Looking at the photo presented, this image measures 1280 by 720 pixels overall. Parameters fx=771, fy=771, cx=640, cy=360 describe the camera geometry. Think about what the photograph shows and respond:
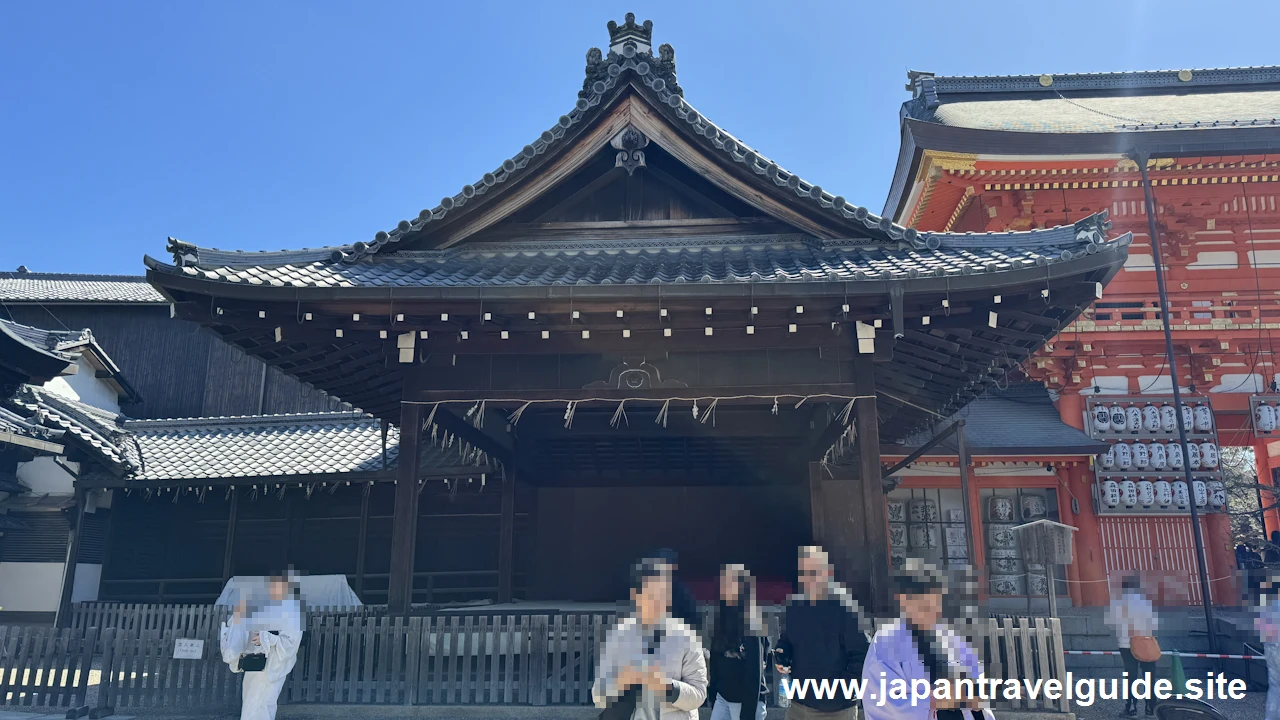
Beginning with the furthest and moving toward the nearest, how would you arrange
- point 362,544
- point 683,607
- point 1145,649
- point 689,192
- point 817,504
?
point 362,544, point 817,504, point 689,192, point 1145,649, point 683,607

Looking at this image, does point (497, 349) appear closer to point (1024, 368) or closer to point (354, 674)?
point (354, 674)

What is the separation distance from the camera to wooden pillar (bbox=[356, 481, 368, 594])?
1336 centimetres

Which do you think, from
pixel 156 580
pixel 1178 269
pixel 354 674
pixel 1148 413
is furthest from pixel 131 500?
pixel 1178 269

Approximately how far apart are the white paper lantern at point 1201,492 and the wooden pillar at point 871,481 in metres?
7.78

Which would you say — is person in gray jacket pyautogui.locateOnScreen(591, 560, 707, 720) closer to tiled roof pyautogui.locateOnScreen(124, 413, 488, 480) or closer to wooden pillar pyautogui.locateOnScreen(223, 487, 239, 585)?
tiled roof pyautogui.locateOnScreen(124, 413, 488, 480)

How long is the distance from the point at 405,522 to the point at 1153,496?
11.0m

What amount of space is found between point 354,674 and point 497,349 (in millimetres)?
3463

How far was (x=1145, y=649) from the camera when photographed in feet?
25.4

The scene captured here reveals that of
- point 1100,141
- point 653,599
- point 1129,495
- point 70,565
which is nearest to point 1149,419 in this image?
point 1129,495

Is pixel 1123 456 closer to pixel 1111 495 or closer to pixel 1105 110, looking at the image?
pixel 1111 495

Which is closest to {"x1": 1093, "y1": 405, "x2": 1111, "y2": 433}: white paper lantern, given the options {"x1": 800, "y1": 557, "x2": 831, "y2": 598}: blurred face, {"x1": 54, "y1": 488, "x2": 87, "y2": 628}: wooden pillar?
{"x1": 800, "y1": 557, "x2": 831, "y2": 598}: blurred face

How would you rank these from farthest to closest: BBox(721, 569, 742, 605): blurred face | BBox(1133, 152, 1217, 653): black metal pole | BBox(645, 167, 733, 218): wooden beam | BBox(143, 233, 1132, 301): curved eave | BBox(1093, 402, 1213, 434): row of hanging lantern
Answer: BBox(1093, 402, 1213, 434): row of hanging lantern
BBox(1133, 152, 1217, 653): black metal pole
BBox(645, 167, 733, 218): wooden beam
BBox(143, 233, 1132, 301): curved eave
BBox(721, 569, 742, 605): blurred face

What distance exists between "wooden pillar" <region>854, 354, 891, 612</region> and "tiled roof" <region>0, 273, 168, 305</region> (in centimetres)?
2087

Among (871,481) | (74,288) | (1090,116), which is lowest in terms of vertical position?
(871,481)
